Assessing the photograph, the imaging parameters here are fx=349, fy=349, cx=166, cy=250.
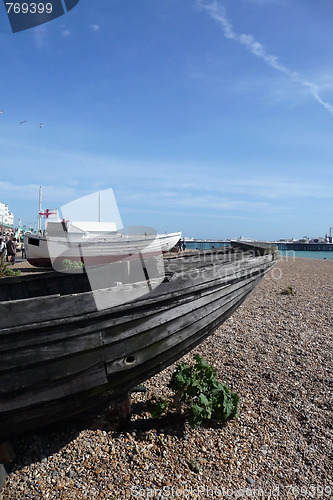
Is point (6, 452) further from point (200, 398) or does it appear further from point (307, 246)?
point (307, 246)

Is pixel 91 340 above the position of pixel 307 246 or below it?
below

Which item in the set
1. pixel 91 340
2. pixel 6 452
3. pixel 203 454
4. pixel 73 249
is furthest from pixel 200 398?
pixel 73 249

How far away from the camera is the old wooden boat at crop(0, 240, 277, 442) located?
275 centimetres

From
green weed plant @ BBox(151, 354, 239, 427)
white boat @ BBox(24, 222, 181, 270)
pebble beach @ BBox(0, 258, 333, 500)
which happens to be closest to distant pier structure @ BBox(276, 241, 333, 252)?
white boat @ BBox(24, 222, 181, 270)

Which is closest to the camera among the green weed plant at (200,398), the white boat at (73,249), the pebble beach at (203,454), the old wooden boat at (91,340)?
the old wooden boat at (91,340)

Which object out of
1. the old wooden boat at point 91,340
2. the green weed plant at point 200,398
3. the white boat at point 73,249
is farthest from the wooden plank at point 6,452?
the white boat at point 73,249

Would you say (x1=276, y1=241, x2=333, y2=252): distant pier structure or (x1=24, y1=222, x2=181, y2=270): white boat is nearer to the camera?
(x1=24, y1=222, x2=181, y2=270): white boat

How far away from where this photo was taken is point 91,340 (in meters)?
3.00

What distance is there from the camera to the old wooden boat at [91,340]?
108 inches

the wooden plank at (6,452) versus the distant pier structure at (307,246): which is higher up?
the distant pier structure at (307,246)

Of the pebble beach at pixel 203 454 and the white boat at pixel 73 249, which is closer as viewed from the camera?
the pebble beach at pixel 203 454

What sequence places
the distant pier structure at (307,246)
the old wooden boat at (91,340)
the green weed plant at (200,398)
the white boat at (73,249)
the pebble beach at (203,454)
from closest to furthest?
the old wooden boat at (91,340)
the pebble beach at (203,454)
the green weed plant at (200,398)
the white boat at (73,249)
the distant pier structure at (307,246)

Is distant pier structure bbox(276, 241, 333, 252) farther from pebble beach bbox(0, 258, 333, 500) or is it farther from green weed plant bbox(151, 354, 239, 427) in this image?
green weed plant bbox(151, 354, 239, 427)

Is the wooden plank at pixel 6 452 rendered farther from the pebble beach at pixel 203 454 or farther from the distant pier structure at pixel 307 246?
the distant pier structure at pixel 307 246
